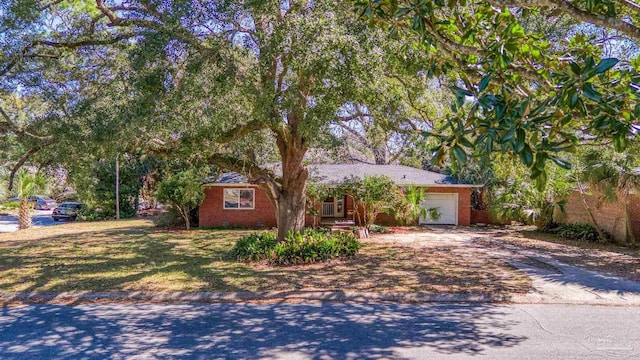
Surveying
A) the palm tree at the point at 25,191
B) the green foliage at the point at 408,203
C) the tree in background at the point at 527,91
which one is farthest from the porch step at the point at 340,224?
the palm tree at the point at 25,191

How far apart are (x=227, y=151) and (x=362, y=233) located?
25.0 feet

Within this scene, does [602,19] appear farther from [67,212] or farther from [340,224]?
[67,212]

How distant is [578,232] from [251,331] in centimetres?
1622

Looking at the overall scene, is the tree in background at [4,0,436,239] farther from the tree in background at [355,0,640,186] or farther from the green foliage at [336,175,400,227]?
the green foliage at [336,175,400,227]

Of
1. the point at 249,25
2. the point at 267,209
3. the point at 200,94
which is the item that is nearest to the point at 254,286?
the point at 200,94

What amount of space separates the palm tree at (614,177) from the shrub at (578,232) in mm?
1361

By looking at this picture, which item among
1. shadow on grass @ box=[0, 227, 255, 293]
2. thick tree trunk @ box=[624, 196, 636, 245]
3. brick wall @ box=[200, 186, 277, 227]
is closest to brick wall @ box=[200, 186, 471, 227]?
brick wall @ box=[200, 186, 277, 227]

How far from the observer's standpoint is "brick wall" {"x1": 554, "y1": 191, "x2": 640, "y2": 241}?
16.3 metres

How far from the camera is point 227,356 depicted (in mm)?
5328

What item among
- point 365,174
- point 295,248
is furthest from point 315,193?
point 295,248

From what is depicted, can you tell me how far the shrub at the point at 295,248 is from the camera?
1187 centimetres

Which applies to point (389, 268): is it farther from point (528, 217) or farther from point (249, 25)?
point (528, 217)

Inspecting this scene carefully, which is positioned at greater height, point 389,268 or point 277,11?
point 277,11

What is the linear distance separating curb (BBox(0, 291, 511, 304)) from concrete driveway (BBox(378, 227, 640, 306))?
3.39 feet
